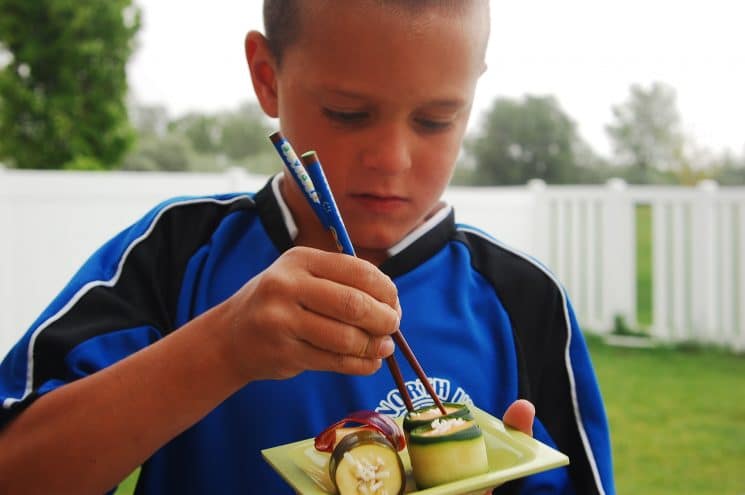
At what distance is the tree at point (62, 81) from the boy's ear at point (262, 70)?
14.1 metres

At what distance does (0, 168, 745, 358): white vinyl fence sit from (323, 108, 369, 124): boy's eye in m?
3.71

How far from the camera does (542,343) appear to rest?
3.57 feet

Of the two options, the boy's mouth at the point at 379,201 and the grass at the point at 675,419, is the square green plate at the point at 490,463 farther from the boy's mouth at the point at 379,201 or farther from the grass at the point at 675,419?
the grass at the point at 675,419

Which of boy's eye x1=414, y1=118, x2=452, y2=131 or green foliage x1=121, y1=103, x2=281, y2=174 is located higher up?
green foliage x1=121, y1=103, x2=281, y2=174

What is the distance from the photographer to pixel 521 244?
24.6 feet

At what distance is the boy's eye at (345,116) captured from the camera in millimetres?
917

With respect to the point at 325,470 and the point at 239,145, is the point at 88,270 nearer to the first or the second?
the point at 325,470

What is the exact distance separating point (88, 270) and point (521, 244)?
22.3ft

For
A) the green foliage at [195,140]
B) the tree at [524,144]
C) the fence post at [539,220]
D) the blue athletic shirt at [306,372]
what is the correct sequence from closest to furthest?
the blue athletic shirt at [306,372], the fence post at [539,220], the tree at [524,144], the green foliage at [195,140]

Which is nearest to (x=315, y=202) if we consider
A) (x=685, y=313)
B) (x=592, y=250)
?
(x=685, y=313)

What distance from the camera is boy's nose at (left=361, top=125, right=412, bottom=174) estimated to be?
910 millimetres

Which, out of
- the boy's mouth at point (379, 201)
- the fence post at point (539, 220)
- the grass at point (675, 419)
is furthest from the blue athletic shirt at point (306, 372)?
the fence post at point (539, 220)

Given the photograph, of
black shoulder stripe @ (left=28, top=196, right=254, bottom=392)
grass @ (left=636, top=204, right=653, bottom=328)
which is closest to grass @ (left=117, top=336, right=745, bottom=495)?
grass @ (left=636, top=204, right=653, bottom=328)

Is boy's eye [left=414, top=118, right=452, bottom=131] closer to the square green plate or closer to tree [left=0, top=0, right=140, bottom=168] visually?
the square green plate
